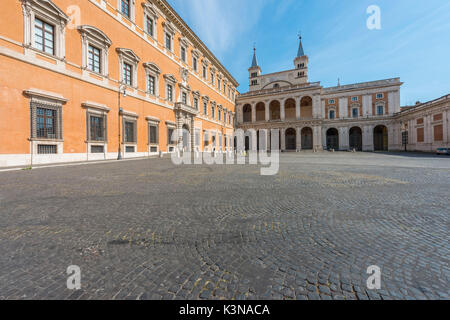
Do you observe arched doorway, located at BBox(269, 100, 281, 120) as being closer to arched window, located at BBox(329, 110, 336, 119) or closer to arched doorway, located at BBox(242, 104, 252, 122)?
arched doorway, located at BBox(242, 104, 252, 122)

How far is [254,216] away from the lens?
3.35 m

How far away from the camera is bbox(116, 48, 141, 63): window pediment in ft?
56.0

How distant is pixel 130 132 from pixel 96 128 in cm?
323

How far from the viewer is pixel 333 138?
44000mm

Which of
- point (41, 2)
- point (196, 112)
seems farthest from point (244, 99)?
point (41, 2)

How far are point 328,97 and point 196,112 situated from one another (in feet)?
103

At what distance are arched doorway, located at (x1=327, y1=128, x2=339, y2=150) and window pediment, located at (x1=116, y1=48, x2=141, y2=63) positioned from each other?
3978 cm

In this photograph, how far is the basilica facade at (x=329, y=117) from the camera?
128 ft

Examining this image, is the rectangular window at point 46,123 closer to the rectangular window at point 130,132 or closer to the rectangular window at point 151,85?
the rectangular window at point 130,132

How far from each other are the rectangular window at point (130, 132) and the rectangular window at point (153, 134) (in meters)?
1.83

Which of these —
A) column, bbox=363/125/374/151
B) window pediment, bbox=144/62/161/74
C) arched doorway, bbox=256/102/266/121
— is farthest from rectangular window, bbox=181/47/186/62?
column, bbox=363/125/374/151

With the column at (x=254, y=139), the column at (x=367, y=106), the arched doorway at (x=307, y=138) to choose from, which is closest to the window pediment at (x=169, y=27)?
the column at (x=254, y=139)

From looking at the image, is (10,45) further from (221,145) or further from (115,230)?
(221,145)

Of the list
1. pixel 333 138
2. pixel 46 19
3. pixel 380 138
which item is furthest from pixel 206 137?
pixel 380 138
